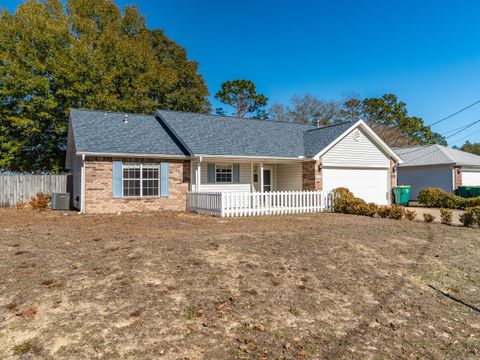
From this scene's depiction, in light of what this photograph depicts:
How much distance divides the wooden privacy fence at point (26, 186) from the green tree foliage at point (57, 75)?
6182 mm

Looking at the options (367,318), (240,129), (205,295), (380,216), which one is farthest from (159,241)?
(240,129)

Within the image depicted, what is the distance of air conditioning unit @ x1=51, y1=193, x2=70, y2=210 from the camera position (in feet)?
52.1

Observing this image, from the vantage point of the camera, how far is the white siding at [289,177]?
718 inches

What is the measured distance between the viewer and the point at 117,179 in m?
14.5

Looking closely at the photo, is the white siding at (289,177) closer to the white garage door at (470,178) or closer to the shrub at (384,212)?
the shrub at (384,212)

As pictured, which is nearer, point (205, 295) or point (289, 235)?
point (205, 295)

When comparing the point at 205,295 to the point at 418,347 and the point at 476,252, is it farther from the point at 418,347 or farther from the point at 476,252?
the point at 476,252

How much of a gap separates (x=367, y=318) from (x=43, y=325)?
13.6ft

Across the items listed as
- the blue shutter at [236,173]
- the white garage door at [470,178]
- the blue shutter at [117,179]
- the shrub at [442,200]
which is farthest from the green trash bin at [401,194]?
the blue shutter at [117,179]

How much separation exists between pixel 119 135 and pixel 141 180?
104 inches

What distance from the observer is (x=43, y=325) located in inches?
160

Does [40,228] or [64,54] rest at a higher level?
[64,54]

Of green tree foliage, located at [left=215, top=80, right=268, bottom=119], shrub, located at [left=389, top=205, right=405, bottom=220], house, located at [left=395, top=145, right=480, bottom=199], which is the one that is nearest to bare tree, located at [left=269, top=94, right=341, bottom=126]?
green tree foliage, located at [left=215, top=80, right=268, bottom=119]

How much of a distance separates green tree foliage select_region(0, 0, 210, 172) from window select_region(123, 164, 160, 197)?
12.2 m
